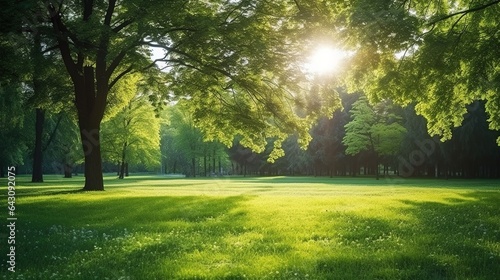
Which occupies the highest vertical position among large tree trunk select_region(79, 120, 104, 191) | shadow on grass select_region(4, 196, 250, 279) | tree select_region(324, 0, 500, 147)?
tree select_region(324, 0, 500, 147)

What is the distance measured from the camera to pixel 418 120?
230 ft

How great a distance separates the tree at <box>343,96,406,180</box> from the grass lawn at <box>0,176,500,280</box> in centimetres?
5618

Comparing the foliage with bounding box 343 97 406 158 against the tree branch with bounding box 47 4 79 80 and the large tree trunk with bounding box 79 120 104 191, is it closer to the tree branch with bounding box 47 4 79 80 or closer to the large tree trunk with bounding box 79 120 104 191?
the large tree trunk with bounding box 79 120 104 191

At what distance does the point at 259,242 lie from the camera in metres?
10.7

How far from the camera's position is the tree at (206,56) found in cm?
2214

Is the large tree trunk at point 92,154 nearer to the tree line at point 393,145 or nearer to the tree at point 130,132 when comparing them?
the tree line at point 393,145

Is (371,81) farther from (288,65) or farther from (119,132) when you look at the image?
(119,132)

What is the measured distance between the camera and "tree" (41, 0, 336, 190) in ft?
72.6

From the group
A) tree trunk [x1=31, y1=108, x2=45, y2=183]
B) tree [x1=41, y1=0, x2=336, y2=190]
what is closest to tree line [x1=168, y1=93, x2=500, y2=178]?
tree [x1=41, y1=0, x2=336, y2=190]

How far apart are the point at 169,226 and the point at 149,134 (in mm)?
57910

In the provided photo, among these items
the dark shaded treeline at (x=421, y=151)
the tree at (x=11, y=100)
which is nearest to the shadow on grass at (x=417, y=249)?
the tree at (x=11, y=100)

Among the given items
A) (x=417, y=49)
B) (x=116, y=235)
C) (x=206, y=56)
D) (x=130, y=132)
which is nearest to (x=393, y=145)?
(x=130, y=132)

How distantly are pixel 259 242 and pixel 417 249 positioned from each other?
3.49 metres

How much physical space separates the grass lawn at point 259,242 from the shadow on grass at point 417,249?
0.02 meters
